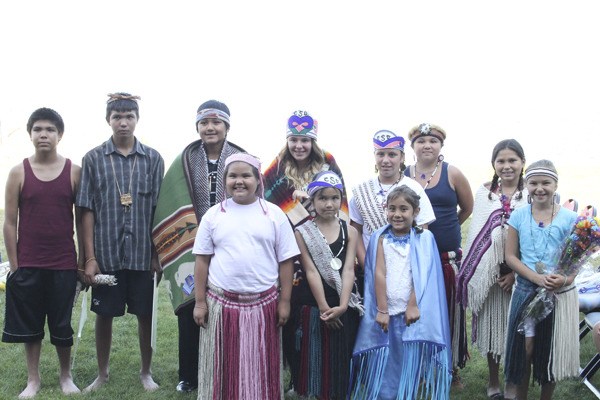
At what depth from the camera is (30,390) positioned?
450 centimetres

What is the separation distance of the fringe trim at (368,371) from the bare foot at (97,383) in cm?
177

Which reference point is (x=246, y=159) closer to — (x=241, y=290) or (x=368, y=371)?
(x=241, y=290)

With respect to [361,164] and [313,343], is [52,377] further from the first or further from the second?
[361,164]

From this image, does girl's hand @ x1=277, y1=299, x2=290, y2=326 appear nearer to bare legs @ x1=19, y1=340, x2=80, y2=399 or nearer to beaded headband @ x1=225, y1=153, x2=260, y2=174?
beaded headband @ x1=225, y1=153, x2=260, y2=174

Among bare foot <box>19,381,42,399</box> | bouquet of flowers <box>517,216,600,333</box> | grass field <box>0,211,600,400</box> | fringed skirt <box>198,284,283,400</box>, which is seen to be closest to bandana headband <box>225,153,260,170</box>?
fringed skirt <box>198,284,283,400</box>

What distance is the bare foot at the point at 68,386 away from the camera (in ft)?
14.9

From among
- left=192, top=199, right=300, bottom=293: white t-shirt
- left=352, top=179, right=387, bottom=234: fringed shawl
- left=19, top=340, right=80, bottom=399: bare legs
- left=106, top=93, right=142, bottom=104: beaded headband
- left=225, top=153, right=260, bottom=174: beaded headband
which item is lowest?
left=19, top=340, right=80, bottom=399: bare legs

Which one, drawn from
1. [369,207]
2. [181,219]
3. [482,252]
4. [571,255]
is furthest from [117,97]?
[571,255]

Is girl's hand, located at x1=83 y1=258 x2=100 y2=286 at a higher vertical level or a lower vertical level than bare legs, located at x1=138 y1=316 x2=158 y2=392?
higher

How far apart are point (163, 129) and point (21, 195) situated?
22.1 metres

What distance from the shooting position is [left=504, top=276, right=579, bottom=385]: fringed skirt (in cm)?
397

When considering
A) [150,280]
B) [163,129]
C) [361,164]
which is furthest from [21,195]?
[163,129]

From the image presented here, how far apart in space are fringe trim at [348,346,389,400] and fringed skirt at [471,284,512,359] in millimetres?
850

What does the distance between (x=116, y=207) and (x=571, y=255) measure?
2807mm
